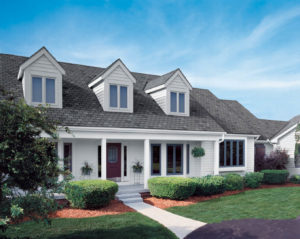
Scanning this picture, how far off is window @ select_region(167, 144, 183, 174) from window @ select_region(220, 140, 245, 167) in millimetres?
3216

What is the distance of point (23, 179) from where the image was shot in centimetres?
556

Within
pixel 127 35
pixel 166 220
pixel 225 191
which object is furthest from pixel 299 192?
pixel 127 35

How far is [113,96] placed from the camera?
15.1 meters

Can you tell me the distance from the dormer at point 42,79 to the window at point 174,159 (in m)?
7.82

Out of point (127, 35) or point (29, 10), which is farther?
point (127, 35)

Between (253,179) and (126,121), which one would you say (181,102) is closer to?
(126,121)

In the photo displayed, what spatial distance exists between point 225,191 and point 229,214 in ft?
17.7

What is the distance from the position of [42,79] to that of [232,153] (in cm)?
1370

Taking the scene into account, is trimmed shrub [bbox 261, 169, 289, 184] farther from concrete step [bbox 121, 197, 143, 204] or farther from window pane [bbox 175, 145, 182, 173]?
concrete step [bbox 121, 197, 143, 204]

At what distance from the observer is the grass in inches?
312

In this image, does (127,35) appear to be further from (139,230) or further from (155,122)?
(139,230)

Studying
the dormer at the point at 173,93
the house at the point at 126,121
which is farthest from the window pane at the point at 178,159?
the dormer at the point at 173,93

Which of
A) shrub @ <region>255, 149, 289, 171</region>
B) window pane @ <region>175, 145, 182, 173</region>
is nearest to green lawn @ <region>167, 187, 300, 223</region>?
window pane @ <region>175, 145, 182, 173</region>

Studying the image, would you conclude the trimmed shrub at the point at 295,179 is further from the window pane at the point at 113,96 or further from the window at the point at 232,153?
the window pane at the point at 113,96
